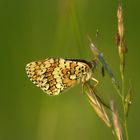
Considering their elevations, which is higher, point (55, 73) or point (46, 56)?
point (55, 73)

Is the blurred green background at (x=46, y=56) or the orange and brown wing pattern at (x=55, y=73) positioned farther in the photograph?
the blurred green background at (x=46, y=56)

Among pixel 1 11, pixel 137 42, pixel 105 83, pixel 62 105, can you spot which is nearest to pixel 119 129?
pixel 62 105

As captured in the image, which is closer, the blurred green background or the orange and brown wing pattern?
the orange and brown wing pattern

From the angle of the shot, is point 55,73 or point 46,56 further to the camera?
point 46,56

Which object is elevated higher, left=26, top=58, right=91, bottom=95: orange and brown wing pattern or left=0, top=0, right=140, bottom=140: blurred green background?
left=26, top=58, right=91, bottom=95: orange and brown wing pattern

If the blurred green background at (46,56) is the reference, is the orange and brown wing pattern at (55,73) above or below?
above
